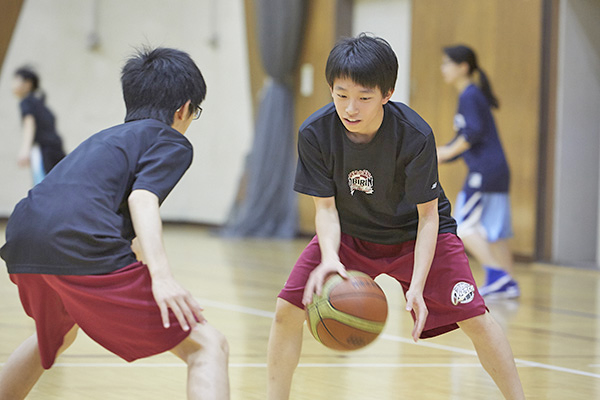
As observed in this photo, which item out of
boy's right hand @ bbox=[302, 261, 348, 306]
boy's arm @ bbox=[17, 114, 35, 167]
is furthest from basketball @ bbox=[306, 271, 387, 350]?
boy's arm @ bbox=[17, 114, 35, 167]

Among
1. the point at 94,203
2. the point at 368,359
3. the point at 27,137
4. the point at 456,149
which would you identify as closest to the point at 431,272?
the point at 94,203

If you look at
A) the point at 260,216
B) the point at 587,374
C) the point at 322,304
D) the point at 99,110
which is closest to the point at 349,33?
the point at 260,216

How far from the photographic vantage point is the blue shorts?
18.9 feet

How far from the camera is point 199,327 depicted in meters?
2.24

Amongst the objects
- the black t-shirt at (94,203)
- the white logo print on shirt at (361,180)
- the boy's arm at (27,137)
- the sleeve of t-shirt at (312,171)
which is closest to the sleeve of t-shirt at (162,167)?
the black t-shirt at (94,203)

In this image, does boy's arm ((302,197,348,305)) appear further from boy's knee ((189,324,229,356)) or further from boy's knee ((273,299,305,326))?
boy's knee ((189,324,229,356))

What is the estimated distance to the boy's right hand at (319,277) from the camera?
249 centimetres

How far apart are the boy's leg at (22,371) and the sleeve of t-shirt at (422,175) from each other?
3.50ft

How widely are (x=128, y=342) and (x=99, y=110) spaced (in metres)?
9.10

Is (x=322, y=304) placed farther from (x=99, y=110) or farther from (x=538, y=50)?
(x=99, y=110)

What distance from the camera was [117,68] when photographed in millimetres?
10938

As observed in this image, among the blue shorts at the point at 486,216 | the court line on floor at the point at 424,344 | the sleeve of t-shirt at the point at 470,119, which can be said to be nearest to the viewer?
the court line on floor at the point at 424,344

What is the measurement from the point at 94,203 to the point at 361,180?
0.85 meters

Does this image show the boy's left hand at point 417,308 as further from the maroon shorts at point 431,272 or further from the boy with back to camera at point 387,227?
the maroon shorts at point 431,272
